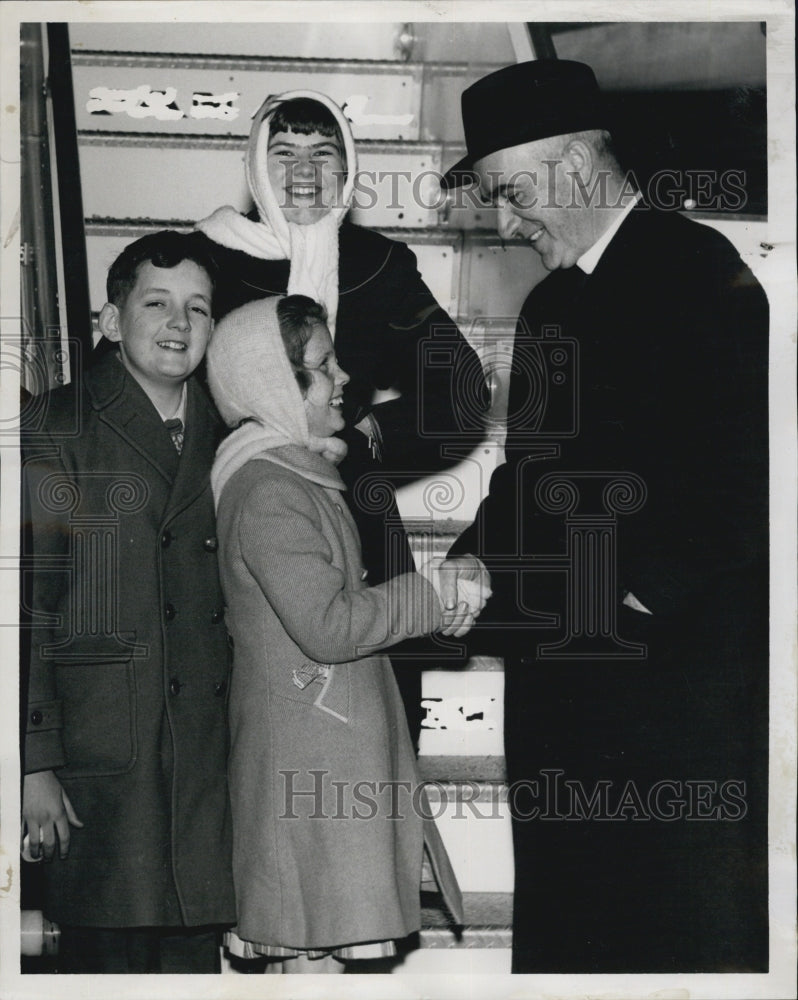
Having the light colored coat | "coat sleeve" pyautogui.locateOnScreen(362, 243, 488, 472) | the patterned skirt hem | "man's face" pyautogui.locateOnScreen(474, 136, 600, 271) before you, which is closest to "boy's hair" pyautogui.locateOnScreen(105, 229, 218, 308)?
"coat sleeve" pyautogui.locateOnScreen(362, 243, 488, 472)

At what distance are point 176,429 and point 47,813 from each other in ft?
2.98

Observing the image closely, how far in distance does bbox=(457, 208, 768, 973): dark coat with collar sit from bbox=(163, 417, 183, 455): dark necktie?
70cm

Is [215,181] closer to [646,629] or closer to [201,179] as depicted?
[201,179]

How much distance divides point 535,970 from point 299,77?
2.17m

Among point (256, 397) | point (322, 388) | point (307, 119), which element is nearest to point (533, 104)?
point (307, 119)

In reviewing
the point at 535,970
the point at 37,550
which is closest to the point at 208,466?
the point at 37,550

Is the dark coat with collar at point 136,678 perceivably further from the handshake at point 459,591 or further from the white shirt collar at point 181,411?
the handshake at point 459,591

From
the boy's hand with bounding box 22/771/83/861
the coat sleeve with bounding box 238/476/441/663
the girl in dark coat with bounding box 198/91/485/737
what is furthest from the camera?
the girl in dark coat with bounding box 198/91/485/737

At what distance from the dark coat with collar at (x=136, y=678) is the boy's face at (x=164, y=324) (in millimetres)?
44

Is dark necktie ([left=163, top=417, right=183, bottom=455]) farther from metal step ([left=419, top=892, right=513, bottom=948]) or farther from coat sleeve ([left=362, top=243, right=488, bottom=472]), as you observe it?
metal step ([left=419, top=892, right=513, bottom=948])

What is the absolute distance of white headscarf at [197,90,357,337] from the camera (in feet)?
8.87

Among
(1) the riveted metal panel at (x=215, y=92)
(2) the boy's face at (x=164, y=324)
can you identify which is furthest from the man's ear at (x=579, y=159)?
(2) the boy's face at (x=164, y=324)

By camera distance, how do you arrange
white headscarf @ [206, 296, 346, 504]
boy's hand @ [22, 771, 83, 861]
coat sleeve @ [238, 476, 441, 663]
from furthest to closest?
boy's hand @ [22, 771, 83, 861] < white headscarf @ [206, 296, 346, 504] < coat sleeve @ [238, 476, 441, 663]

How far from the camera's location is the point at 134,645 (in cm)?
255
